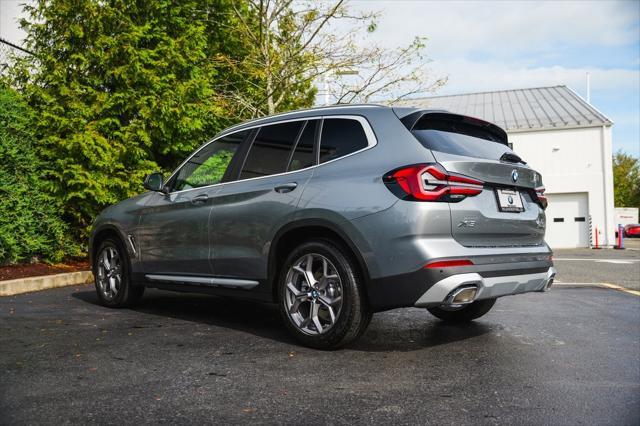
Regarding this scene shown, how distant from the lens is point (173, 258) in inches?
227

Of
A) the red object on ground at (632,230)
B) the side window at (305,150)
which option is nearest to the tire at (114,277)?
the side window at (305,150)

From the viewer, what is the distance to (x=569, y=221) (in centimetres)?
3119

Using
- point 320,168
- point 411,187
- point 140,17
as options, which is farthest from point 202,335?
point 140,17

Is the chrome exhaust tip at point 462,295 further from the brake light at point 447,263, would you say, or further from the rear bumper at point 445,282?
the brake light at point 447,263

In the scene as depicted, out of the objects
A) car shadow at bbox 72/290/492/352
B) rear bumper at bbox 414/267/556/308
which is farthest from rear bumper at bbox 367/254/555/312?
car shadow at bbox 72/290/492/352

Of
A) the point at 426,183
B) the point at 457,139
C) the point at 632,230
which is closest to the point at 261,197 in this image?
the point at 426,183

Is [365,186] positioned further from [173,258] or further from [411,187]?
[173,258]

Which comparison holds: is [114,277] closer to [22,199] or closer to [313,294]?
[313,294]

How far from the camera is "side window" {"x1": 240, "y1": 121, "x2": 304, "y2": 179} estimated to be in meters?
4.96

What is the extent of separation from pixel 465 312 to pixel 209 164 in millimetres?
2858

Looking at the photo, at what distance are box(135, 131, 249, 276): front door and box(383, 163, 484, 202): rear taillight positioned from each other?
198cm

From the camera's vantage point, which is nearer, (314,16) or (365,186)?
(365,186)

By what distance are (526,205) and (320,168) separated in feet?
5.39

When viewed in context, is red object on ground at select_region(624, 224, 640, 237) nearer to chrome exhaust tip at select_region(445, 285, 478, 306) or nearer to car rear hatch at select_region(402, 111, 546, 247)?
car rear hatch at select_region(402, 111, 546, 247)
